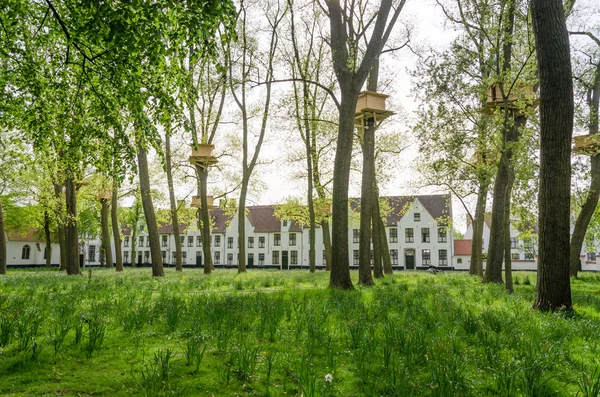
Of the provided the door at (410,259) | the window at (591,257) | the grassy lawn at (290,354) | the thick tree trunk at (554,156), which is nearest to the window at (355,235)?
the door at (410,259)

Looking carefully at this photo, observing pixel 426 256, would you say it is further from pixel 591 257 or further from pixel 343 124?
pixel 343 124

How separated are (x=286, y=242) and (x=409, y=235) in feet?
60.9

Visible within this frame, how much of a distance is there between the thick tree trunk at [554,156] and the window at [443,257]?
50.0 metres

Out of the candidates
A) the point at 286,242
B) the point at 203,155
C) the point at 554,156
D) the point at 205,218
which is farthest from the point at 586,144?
the point at 286,242

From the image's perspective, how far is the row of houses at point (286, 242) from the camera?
55438 millimetres

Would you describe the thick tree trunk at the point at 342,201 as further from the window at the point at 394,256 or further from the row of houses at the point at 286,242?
the window at the point at 394,256

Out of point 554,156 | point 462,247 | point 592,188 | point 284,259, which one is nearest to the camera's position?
point 554,156

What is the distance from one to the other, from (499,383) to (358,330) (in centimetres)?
181

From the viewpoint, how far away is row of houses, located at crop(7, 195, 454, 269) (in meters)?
55.4

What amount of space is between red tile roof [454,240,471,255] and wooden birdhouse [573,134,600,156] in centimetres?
4339

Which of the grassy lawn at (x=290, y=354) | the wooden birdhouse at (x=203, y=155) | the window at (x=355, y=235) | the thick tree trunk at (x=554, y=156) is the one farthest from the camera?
the window at (x=355, y=235)

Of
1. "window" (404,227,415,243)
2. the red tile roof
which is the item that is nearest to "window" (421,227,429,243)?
"window" (404,227,415,243)

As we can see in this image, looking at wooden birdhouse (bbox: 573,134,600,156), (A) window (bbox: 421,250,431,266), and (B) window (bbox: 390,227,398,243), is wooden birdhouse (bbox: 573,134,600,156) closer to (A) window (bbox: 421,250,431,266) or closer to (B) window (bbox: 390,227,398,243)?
(A) window (bbox: 421,250,431,266)

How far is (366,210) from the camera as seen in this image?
13969 millimetres
